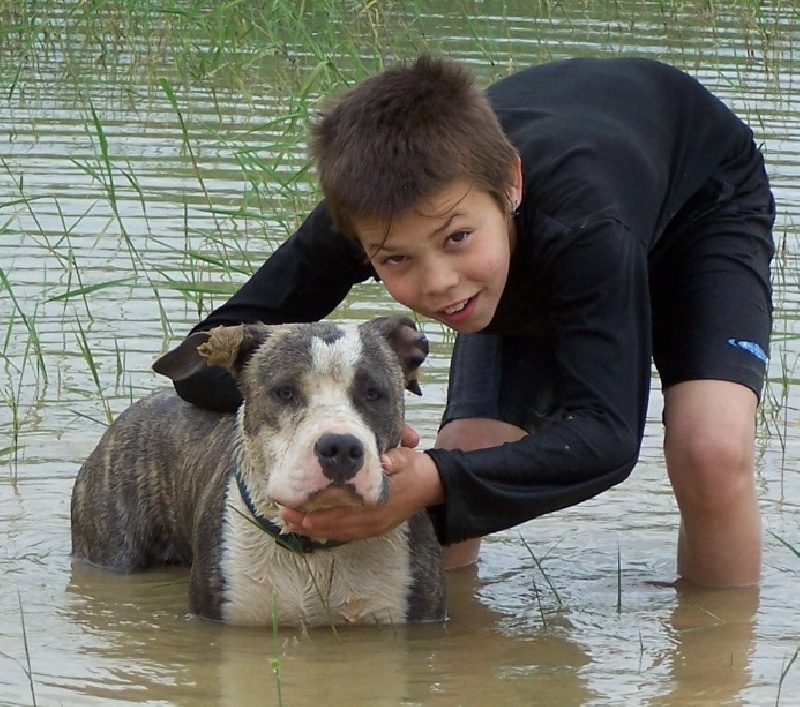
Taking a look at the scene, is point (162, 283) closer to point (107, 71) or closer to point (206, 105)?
point (206, 105)

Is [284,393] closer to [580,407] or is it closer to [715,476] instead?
[580,407]

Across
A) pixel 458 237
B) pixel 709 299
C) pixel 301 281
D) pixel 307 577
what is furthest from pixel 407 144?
pixel 307 577

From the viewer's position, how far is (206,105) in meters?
11.0

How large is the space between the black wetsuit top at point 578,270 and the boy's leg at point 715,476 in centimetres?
32

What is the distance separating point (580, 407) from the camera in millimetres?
4426

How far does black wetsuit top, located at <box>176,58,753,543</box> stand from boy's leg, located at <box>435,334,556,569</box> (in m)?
0.39

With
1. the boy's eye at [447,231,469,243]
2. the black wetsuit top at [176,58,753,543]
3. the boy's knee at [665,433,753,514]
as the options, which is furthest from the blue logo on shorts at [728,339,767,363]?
the boy's eye at [447,231,469,243]

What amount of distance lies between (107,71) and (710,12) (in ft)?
16.5

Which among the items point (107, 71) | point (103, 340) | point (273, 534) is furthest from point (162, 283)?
point (107, 71)

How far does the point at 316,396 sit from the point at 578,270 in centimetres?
75

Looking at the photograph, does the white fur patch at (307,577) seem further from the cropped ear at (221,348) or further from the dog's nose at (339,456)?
the dog's nose at (339,456)

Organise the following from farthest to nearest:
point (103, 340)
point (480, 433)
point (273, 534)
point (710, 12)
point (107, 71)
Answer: point (710, 12)
point (107, 71)
point (103, 340)
point (480, 433)
point (273, 534)

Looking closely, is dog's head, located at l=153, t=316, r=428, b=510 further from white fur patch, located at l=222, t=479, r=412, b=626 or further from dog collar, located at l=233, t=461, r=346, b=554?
white fur patch, located at l=222, t=479, r=412, b=626

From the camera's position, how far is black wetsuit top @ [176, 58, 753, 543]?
173 inches
